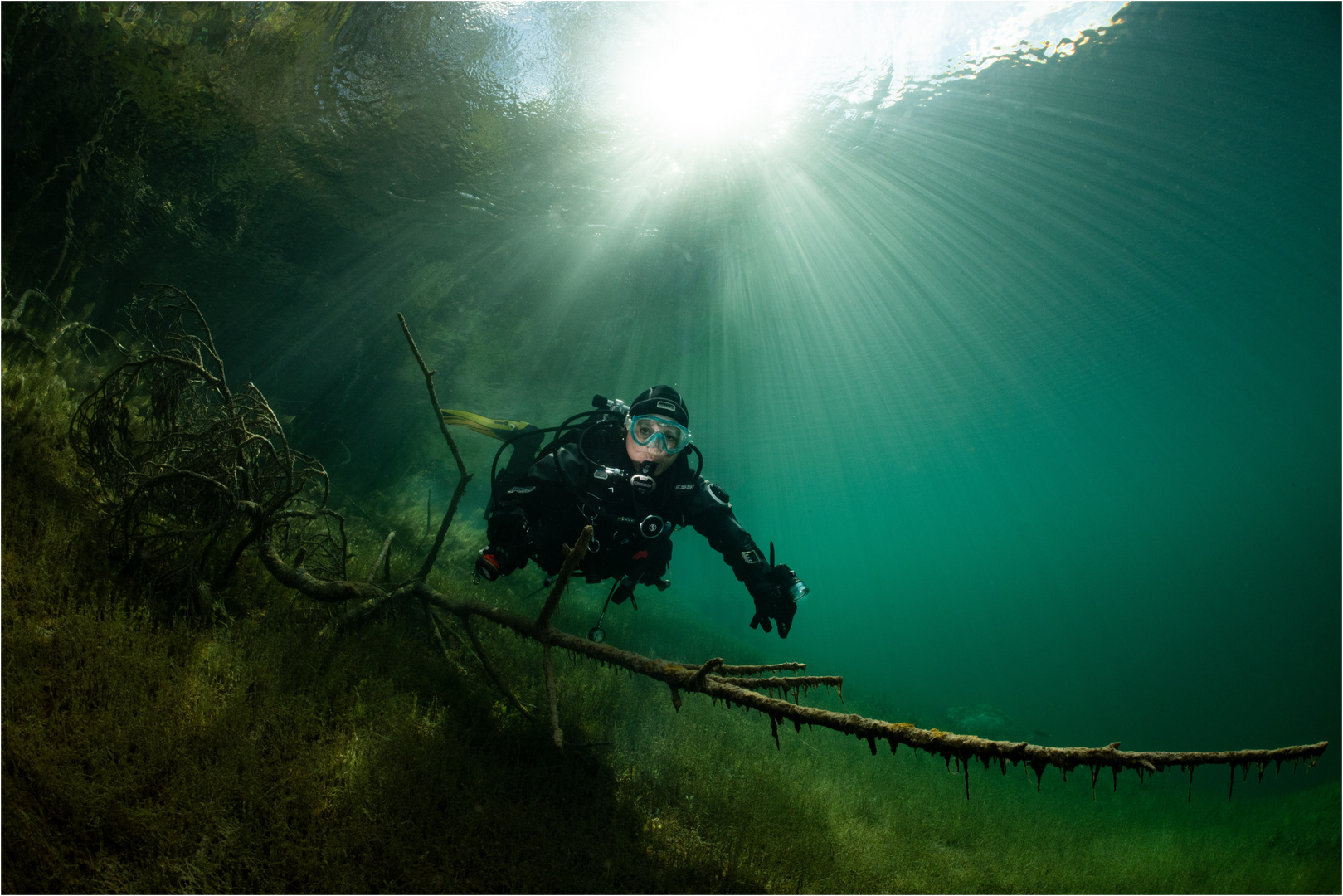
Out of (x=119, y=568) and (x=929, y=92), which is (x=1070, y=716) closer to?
(x=929, y=92)

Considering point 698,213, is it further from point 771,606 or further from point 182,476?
point 182,476

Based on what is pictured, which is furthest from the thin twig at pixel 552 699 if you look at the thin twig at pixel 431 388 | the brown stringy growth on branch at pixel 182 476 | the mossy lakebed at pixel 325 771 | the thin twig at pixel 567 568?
the brown stringy growth on branch at pixel 182 476

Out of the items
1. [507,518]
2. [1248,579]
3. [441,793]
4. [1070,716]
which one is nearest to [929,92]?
[507,518]

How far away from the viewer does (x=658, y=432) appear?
4383mm

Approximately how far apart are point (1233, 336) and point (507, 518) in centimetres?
3556

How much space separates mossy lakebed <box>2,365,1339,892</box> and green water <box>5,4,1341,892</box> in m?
5.70

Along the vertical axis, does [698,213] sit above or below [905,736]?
above

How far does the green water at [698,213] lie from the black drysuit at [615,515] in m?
7.63

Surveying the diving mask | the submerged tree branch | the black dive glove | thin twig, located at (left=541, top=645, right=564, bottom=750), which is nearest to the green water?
the diving mask

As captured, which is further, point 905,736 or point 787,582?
point 787,582

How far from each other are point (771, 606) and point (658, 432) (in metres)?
1.84

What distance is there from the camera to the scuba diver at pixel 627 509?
12.5 ft

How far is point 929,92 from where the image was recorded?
12.1 m

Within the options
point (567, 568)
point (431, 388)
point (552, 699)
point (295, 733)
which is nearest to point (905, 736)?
point (567, 568)
